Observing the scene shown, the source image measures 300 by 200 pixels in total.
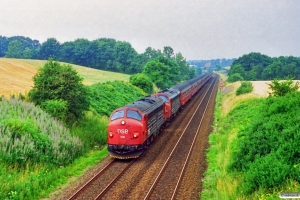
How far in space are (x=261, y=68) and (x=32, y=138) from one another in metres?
113

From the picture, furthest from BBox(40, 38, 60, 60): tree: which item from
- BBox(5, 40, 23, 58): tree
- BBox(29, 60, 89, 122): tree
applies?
BBox(29, 60, 89, 122): tree

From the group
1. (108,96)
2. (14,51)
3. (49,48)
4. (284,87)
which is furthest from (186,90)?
(14,51)

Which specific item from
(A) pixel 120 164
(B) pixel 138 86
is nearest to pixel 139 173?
(A) pixel 120 164

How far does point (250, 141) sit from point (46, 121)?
1229 centimetres

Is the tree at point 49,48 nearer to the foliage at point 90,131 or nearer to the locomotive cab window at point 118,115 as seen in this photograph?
the foliage at point 90,131

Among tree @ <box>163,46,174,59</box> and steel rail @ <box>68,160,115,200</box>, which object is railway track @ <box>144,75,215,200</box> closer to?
steel rail @ <box>68,160,115,200</box>

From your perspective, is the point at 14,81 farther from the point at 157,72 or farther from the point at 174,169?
the point at 157,72

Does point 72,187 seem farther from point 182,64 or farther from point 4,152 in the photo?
point 182,64

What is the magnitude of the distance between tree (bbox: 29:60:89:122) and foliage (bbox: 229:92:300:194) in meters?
12.7

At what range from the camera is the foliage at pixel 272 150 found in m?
10.5

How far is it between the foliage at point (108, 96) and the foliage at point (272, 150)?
57.5ft

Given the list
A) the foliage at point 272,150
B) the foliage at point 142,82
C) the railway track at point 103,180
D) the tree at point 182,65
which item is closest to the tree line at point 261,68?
the tree at point 182,65

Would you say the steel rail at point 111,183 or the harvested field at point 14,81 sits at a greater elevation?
the harvested field at point 14,81

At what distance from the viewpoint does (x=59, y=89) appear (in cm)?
2133
